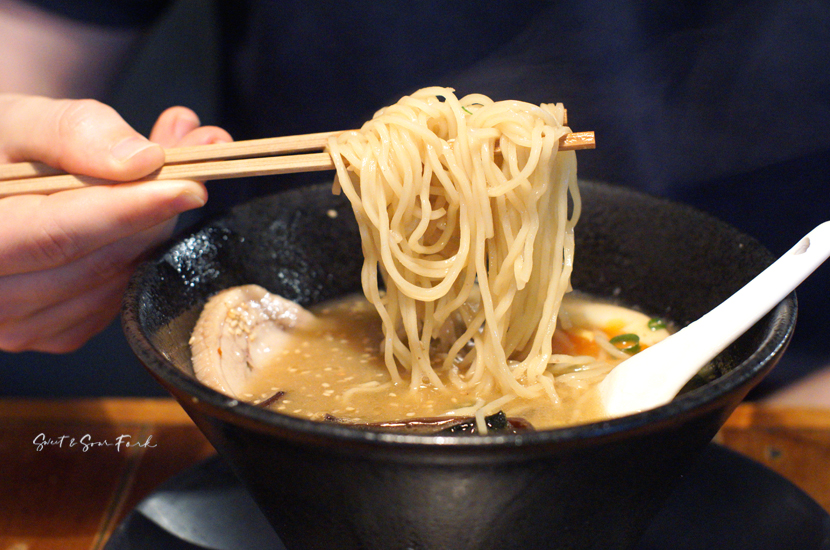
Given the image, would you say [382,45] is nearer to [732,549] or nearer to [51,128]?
[51,128]

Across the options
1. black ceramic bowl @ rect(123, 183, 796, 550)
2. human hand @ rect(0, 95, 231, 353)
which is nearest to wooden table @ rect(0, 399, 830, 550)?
human hand @ rect(0, 95, 231, 353)

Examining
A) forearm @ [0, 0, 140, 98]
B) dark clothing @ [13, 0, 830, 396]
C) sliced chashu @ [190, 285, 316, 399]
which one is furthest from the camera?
forearm @ [0, 0, 140, 98]

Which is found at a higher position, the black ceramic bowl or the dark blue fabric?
the dark blue fabric

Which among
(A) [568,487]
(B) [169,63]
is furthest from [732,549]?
(B) [169,63]

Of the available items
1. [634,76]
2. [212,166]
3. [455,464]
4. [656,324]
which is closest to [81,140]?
[212,166]

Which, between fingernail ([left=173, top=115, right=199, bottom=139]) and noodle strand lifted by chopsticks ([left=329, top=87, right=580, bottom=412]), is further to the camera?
fingernail ([left=173, top=115, right=199, bottom=139])

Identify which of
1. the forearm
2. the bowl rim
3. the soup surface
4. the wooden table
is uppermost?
the forearm

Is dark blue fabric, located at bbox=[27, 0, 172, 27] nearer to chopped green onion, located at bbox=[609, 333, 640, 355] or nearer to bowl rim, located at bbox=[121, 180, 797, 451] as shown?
bowl rim, located at bbox=[121, 180, 797, 451]
